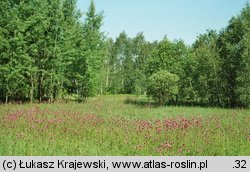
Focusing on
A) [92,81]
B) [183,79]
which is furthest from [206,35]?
[92,81]

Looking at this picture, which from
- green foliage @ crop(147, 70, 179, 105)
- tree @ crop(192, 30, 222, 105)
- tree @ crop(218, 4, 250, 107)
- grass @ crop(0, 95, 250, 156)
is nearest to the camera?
grass @ crop(0, 95, 250, 156)

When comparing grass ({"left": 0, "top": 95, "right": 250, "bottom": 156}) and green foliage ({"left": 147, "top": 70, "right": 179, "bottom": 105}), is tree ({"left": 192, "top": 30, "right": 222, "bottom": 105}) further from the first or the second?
grass ({"left": 0, "top": 95, "right": 250, "bottom": 156})

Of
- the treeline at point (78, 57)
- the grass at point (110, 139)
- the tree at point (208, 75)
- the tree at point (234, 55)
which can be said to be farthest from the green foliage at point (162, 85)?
the grass at point (110, 139)

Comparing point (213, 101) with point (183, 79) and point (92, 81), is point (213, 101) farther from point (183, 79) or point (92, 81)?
point (92, 81)

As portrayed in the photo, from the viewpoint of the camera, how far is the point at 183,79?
41.4m

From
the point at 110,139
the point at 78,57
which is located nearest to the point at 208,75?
the point at 78,57

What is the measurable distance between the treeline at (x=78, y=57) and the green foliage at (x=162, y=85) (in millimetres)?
493

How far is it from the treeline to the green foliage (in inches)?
19.4

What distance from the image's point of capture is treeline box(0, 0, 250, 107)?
28547 mm

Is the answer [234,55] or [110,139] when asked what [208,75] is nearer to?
[234,55]

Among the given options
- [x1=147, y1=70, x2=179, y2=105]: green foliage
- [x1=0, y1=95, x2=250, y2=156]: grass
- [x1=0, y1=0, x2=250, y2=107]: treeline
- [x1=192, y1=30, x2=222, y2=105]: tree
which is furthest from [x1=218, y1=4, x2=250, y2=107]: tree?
[x1=0, y1=95, x2=250, y2=156]: grass

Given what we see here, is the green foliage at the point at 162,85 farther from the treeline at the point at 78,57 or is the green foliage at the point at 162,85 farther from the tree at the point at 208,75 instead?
the tree at the point at 208,75

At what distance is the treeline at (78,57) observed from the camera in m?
28.5

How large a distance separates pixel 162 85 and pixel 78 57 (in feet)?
31.6
